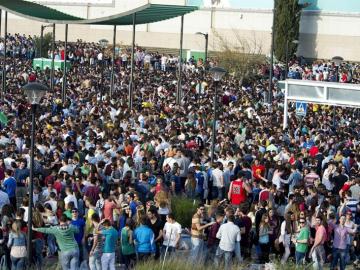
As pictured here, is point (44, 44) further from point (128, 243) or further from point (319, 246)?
point (128, 243)

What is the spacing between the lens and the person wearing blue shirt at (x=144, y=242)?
19031mm

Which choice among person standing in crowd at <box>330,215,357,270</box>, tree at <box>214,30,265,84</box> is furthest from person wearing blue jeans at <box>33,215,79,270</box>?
tree at <box>214,30,265,84</box>

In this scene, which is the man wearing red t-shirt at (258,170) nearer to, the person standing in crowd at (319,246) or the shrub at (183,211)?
the shrub at (183,211)

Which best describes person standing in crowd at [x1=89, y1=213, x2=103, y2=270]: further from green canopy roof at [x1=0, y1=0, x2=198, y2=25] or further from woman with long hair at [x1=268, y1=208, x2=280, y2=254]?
green canopy roof at [x1=0, y1=0, x2=198, y2=25]

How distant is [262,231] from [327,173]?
18.1 feet

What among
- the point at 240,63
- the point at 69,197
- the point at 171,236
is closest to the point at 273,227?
the point at 171,236

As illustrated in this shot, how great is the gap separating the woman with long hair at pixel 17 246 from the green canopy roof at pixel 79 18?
19708 mm

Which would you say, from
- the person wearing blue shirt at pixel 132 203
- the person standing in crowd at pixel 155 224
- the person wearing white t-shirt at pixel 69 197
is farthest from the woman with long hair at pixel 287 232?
the person wearing white t-shirt at pixel 69 197

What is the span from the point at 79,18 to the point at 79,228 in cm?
2196

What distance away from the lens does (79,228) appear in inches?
765

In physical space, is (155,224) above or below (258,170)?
below

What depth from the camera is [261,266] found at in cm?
2070

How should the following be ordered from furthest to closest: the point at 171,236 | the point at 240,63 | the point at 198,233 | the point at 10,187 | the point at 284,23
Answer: the point at 284,23 → the point at 240,63 → the point at 10,187 → the point at 198,233 → the point at 171,236

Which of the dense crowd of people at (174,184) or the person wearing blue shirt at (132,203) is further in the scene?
the person wearing blue shirt at (132,203)
